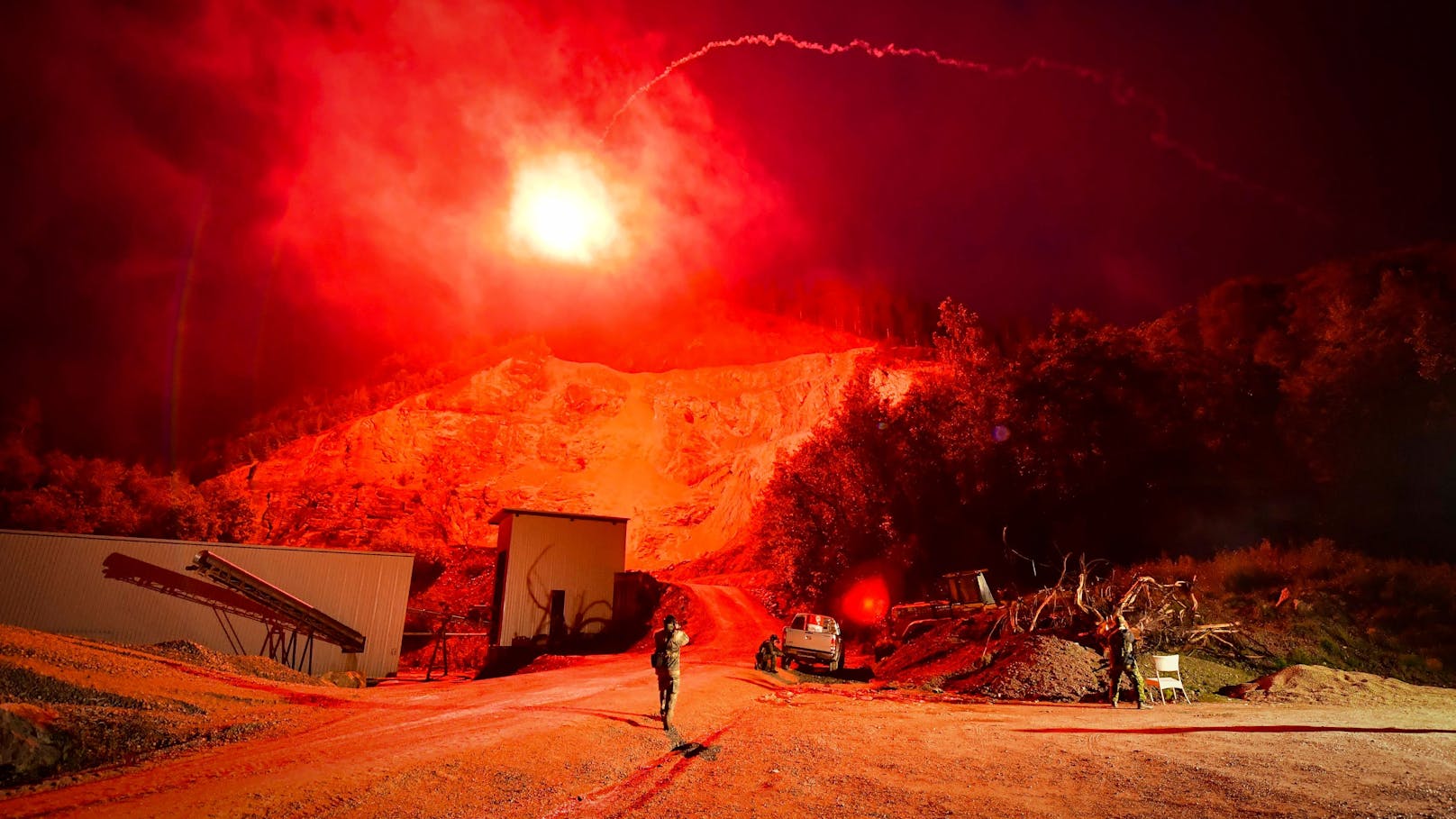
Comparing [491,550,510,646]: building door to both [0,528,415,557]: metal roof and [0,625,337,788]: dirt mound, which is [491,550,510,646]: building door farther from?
[0,625,337,788]: dirt mound

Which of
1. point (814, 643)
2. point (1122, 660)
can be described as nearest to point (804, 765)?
point (1122, 660)

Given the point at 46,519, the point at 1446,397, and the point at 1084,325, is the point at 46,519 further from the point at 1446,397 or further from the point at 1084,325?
the point at 1446,397

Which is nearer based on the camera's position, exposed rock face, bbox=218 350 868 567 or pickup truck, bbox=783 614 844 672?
pickup truck, bbox=783 614 844 672

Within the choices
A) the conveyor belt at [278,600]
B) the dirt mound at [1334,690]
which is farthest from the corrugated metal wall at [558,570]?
the dirt mound at [1334,690]

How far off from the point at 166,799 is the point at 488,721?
16.7 feet

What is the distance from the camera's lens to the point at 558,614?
32.0m

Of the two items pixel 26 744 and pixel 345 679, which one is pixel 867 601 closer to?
pixel 345 679

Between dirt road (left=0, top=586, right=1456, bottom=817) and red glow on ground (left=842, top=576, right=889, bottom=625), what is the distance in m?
18.3

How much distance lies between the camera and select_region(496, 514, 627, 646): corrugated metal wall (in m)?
31.0

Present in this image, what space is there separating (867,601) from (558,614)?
49.4 feet

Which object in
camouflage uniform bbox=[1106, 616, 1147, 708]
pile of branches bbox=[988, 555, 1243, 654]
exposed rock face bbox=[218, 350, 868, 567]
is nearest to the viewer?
camouflage uniform bbox=[1106, 616, 1147, 708]

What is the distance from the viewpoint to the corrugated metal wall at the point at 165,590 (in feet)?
65.2

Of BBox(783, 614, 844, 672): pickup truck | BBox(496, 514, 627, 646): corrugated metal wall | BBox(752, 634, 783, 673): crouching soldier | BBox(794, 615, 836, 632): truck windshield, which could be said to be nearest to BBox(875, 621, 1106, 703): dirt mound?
BBox(783, 614, 844, 672): pickup truck

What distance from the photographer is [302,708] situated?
1258 centimetres
